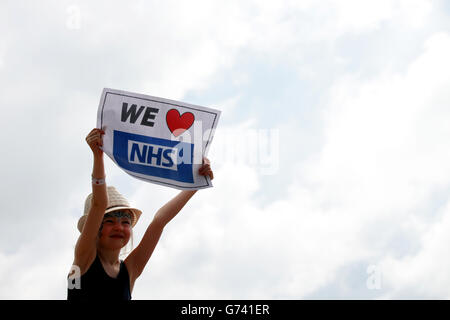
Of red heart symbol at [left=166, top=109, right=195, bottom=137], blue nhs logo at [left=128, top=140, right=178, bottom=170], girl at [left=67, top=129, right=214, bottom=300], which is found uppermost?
red heart symbol at [left=166, top=109, right=195, bottom=137]

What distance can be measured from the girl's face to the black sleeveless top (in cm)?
27

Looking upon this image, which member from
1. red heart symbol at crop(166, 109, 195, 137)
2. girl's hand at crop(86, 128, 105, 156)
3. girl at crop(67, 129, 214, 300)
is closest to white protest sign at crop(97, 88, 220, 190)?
red heart symbol at crop(166, 109, 195, 137)

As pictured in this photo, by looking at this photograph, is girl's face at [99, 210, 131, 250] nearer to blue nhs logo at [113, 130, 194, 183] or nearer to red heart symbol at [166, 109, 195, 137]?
blue nhs logo at [113, 130, 194, 183]

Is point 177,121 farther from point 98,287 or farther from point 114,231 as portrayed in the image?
point 98,287

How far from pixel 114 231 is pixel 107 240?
0.55 feet

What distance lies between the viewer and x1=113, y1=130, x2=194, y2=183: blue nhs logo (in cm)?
895

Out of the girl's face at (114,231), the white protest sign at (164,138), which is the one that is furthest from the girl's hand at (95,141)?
the girl's face at (114,231)

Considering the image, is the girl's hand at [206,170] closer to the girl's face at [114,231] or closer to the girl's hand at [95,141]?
the girl's face at [114,231]

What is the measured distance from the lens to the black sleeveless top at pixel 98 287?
8.05 m

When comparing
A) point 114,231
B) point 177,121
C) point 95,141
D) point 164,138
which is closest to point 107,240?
point 114,231
